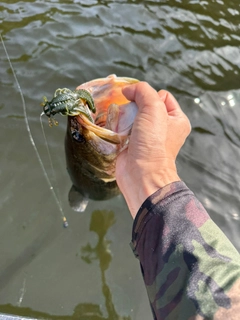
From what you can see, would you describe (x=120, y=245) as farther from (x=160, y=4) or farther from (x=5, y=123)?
(x=160, y=4)

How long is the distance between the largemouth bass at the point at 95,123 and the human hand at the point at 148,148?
0.43 feet

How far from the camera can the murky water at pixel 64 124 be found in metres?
3.50

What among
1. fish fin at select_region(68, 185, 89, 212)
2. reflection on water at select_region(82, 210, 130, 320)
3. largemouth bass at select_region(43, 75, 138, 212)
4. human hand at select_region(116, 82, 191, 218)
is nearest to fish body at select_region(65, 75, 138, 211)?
largemouth bass at select_region(43, 75, 138, 212)

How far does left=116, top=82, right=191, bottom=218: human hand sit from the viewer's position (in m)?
2.12

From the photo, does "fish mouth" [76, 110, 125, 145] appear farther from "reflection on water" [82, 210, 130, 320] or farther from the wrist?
"reflection on water" [82, 210, 130, 320]

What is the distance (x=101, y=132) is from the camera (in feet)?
7.54

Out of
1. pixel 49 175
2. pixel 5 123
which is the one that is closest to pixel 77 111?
pixel 49 175

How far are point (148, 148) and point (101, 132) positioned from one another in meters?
0.35

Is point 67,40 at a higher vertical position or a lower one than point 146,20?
lower

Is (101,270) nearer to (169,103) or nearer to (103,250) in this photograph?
(103,250)

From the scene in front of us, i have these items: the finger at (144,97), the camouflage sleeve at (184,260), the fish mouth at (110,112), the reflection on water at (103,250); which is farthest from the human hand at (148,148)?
the reflection on water at (103,250)

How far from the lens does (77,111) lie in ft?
7.14

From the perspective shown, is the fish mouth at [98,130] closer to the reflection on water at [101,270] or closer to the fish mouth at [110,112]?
the fish mouth at [110,112]

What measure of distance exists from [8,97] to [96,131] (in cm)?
277
